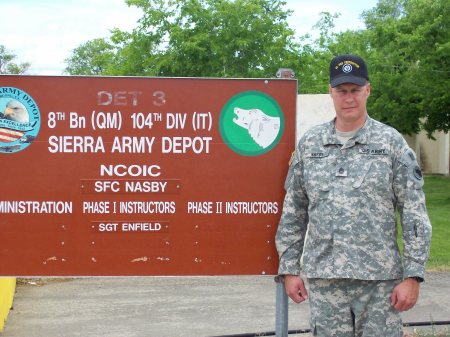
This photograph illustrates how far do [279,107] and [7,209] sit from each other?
160 cm

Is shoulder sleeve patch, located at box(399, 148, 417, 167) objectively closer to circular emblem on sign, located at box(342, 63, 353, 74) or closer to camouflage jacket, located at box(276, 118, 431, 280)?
camouflage jacket, located at box(276, 118, 431, 280)

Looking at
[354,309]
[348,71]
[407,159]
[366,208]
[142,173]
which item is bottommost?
[354,309]

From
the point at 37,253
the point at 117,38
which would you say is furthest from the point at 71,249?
the point at 117,38

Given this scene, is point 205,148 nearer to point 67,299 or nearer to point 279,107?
point 279,107

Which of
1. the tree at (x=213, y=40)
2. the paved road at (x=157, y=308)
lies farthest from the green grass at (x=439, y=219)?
the tree at (x=213, y=40)

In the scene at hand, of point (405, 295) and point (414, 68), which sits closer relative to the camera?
point (405, 295)

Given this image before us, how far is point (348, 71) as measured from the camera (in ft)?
11.1

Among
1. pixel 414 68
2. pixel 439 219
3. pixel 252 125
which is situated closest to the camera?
pixel 252 125

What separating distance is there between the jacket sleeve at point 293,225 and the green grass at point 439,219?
6141 mm

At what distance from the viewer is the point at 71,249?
4094mm

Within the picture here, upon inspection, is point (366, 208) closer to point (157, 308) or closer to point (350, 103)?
point (350, 103)

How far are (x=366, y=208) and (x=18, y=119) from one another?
6.37 ft

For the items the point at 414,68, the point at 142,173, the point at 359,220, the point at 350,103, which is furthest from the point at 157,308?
the point at 414,68

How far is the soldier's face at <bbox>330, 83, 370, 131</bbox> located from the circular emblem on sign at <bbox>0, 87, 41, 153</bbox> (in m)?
1.66
